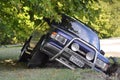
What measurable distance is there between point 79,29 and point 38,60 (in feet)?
4.58

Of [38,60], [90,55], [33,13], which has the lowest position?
[38,60]

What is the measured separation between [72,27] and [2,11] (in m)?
2.22

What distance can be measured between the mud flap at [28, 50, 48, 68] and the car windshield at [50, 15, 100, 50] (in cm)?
90

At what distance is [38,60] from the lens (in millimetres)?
11016

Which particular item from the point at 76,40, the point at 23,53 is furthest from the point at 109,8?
the point at 76,40

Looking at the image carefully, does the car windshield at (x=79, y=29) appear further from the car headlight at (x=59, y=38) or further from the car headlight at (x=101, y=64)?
the car headlight at (x=101, y=64)

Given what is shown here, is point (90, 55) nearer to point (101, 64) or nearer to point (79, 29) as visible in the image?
point (101, 64)

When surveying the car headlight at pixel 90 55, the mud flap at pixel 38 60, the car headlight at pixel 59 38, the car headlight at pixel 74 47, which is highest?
the car headlight at pixel 59 38

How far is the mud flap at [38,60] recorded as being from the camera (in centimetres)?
1085

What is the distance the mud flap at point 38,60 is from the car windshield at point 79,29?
895 millimetres

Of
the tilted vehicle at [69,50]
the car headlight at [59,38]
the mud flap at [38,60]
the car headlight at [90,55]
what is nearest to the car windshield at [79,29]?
the tilted vehicle at [69,50]

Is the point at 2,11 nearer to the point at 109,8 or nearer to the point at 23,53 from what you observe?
the point at 23,53

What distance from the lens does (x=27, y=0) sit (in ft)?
33.8

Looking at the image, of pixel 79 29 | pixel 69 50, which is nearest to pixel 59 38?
pixel 69 50
